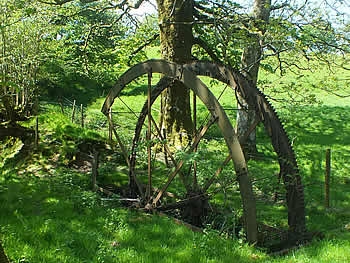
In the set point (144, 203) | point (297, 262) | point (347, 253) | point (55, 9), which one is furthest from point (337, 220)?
point (55, 9)

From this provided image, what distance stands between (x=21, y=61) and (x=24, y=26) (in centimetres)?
123

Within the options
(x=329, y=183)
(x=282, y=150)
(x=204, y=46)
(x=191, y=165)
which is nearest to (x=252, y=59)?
(x=204, y=46)

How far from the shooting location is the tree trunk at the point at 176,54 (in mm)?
11445

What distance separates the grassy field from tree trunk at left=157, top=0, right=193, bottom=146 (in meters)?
1.96

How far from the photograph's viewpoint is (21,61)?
1411cm

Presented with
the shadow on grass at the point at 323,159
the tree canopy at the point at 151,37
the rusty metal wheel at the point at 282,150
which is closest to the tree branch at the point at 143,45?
the tree canopy at the point at 151,37

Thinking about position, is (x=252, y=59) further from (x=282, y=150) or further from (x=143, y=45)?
(x=282, y=150)

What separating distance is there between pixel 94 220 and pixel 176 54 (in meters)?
6.23

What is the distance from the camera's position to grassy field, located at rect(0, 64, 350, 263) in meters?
5.13

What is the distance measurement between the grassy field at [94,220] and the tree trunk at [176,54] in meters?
1.96

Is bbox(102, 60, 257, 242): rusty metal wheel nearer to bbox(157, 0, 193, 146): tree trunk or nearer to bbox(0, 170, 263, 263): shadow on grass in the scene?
bbox(0, 170, 263, 263): shadow on grass

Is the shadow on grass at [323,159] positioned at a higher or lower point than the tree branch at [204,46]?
lower

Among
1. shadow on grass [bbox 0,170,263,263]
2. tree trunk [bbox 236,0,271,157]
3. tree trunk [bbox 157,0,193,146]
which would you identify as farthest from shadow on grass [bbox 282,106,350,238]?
tree trunk [bbox 157,0,193,146]

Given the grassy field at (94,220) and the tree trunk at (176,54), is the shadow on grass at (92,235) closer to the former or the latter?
the grassy field at (94,220)
